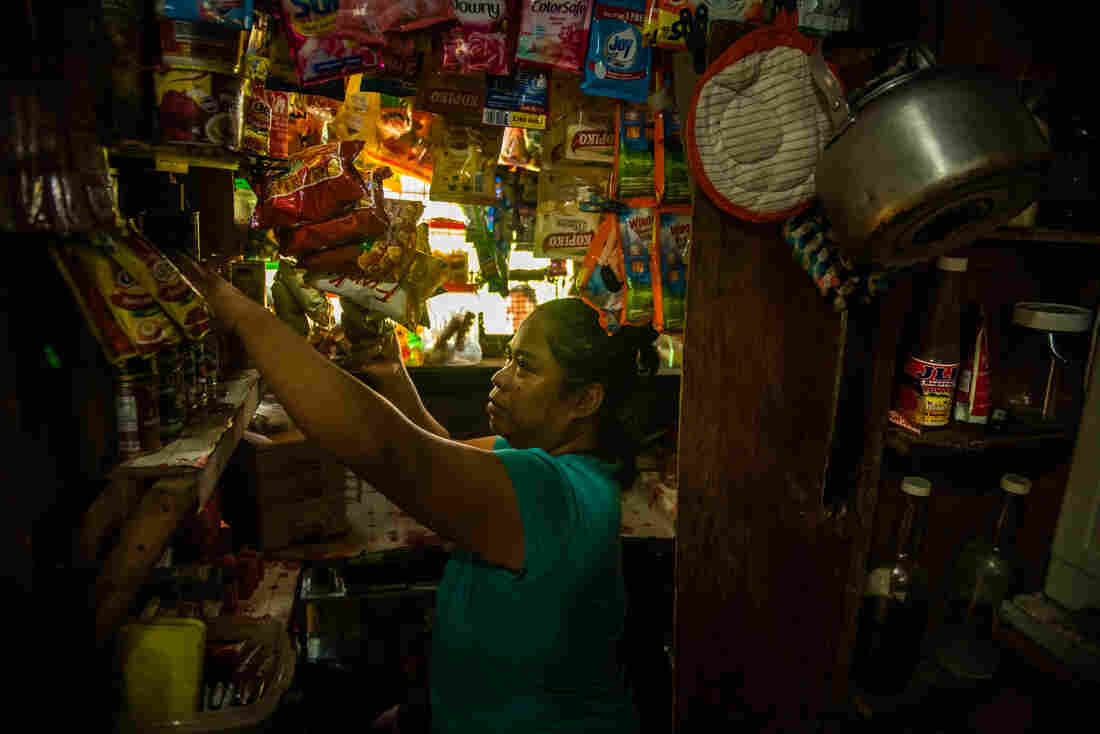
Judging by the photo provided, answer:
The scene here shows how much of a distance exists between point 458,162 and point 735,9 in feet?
3.46

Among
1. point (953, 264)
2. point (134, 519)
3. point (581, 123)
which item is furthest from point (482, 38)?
point (953, 264)

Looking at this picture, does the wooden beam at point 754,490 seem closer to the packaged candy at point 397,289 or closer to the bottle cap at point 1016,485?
the bottle cap at point 1016,485

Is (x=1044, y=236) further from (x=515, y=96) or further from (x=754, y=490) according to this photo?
(x=515, y=96)

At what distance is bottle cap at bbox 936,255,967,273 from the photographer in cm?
182

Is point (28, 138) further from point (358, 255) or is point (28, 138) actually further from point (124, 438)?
point (358, 255)

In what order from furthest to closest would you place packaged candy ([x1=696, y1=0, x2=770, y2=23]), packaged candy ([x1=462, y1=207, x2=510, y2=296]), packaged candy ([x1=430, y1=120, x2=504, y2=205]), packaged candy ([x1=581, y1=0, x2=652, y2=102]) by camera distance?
packaged candy ([x1=462, y1=207, x2=510, y2=296])
packaged candy ([x1=430, y1=120, x2=504, y2=205])
packaged candy ([x1=581, y1=0, x2=652, y2=102])
packaged candy ([x1=696, y1=0, x2=770, y2=23])

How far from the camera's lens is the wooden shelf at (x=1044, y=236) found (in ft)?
5.55

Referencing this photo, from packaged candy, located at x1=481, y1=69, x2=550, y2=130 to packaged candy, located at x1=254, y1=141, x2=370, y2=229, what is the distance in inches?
21.0

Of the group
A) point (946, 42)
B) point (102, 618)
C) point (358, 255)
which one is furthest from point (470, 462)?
point (946, 42)

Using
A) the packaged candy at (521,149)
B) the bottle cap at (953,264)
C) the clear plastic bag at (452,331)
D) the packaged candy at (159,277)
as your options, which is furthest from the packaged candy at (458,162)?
the bottle cap at (953,264)

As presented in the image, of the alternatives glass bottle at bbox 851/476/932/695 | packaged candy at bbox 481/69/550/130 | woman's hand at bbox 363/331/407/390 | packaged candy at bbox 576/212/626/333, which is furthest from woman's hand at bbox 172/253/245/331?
glass bottle at bbox 851/476/932/695

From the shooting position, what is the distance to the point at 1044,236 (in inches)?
67.7

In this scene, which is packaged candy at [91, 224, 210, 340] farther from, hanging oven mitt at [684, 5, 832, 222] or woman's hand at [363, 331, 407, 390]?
hanging oven mitt at [684, 5, 832, 222]

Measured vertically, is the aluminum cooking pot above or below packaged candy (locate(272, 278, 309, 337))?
above
